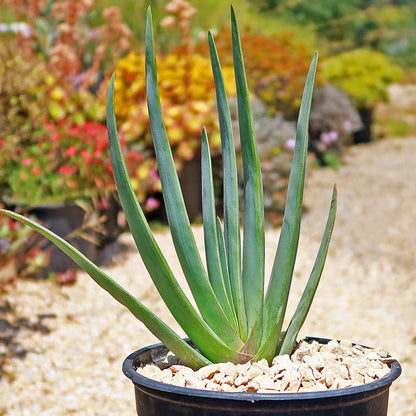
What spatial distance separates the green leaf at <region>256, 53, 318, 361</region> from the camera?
133 centimetres

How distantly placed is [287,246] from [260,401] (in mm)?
332

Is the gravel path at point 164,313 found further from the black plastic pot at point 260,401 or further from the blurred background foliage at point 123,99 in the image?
the black plastic pot at point 260,401

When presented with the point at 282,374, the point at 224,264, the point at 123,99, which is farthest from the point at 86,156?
the point at 282,374

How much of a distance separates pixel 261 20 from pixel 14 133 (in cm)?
855

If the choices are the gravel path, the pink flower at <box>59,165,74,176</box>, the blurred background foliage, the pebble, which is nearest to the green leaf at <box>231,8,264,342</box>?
the pebble

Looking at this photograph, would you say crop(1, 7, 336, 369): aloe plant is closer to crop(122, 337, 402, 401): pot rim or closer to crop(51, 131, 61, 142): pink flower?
crop(122, 337, 402, 401): pot rim

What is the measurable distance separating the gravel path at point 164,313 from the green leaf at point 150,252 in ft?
4.87

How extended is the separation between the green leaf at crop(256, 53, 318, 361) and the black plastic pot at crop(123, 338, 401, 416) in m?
0.22

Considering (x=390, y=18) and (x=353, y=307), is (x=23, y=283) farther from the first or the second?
(x=390, y=18)

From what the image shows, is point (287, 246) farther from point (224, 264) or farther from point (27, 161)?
point (27, 161)

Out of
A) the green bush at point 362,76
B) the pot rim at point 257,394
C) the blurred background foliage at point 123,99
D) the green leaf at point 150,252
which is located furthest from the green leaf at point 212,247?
the green bush at point 362,76

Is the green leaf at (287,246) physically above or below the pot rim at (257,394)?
above

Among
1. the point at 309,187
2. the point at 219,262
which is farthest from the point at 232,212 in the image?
the point at 309,187

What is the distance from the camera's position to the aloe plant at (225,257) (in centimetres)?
125
